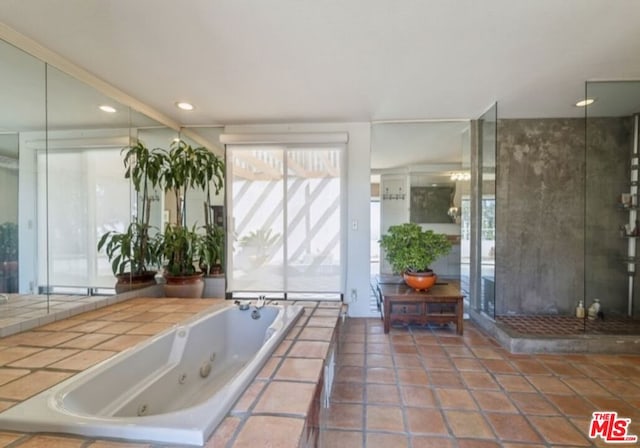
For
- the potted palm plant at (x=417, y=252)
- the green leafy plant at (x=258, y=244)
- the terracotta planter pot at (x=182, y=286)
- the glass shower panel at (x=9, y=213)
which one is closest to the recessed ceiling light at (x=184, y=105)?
the glass shower panel at (x=9, y=213)

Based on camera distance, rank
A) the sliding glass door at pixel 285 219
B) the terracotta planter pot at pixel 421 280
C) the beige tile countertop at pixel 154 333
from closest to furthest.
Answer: the beige tile countertop at pixel 154 333
the terracotta planter pot at pixel 421 280
the sliding glass door at pixel 285 219

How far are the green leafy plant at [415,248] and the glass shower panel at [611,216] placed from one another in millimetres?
1450

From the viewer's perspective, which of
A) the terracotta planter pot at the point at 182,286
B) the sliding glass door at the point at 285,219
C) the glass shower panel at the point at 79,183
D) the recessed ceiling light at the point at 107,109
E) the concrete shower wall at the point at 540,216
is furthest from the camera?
the sliding glass door at the point at 285,219

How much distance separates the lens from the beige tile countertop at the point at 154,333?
100 cm

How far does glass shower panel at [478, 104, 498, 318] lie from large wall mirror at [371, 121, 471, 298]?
198 mm

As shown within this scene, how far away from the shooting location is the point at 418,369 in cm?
225

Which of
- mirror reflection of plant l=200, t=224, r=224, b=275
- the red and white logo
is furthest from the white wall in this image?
the red and white logo

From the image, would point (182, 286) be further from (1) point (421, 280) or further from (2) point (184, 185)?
(1) point (421, 280)

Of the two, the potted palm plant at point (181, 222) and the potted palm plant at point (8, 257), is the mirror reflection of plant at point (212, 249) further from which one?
the potted palm plant at point (8, 257)

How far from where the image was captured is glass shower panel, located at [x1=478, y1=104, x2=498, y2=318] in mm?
3115

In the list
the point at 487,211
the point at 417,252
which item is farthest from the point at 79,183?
the point at 487,211

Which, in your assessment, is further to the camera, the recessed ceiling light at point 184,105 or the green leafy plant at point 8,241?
the recessed ceiling light at point 184,105

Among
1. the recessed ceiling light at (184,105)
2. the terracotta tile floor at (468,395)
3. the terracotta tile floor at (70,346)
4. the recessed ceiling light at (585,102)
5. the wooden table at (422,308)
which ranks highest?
the recessed ceiling light at (184,105)

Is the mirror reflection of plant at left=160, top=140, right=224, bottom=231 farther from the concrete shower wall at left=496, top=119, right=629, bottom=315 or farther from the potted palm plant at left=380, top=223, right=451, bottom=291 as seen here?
the concrete shower wall at left=496, top=119, right=629, bottom=315
